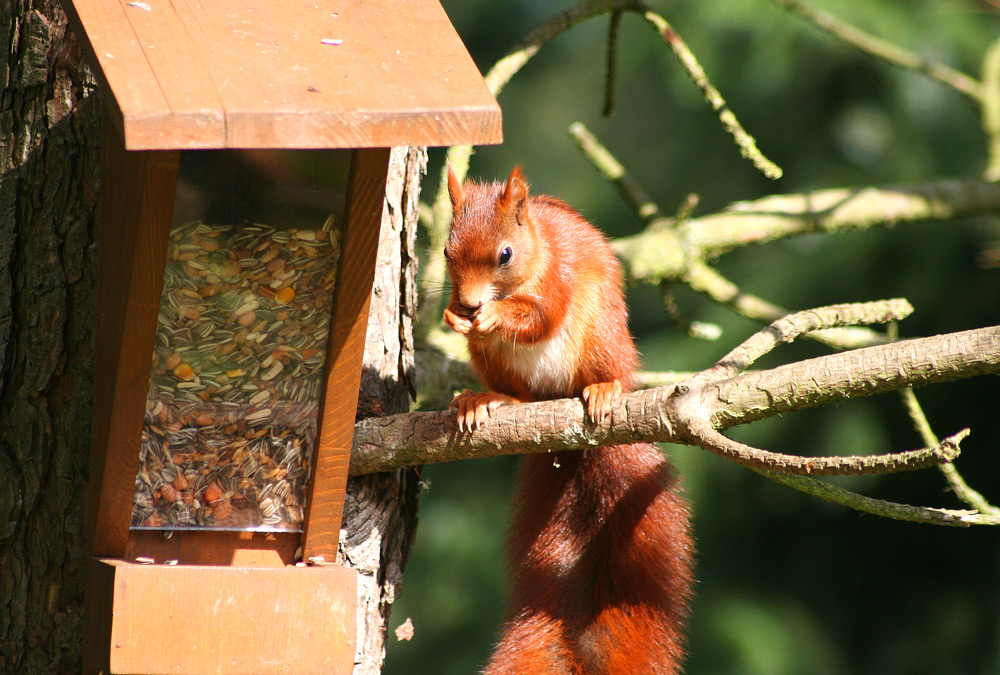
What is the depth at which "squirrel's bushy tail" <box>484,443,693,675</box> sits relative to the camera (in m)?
1.71

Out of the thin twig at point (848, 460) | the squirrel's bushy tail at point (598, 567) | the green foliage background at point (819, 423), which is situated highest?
the thin twig at point (848, 460)

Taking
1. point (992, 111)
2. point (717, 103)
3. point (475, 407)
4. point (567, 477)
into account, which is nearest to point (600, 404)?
point (475, 407)

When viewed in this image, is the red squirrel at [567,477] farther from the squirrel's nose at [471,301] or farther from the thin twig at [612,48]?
the thin twig at [612,48]

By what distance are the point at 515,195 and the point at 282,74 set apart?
31.5 inches

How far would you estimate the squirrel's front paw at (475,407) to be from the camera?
1551 millimetres

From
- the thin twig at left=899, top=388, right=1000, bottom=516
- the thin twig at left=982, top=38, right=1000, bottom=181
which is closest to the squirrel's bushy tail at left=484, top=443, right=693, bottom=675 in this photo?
the thin twig at left=899, top=388, right=1000, bottom=516

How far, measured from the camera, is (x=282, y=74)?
1171mm

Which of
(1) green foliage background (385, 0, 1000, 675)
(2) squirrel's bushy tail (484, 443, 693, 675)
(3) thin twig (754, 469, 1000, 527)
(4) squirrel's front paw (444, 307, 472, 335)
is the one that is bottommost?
(1) green foliage background (385, 0, 1000, 675)

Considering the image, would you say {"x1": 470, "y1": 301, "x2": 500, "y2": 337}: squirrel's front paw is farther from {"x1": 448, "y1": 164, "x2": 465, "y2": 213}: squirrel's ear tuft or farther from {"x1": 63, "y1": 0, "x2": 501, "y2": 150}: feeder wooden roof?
{"x1": 63, "y1": 0, "x2": 501, "y2": 150}: feeder wooden roof

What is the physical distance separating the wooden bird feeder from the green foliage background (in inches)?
87.5

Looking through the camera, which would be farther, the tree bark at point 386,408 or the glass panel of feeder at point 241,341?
the tree bark at point 386,408

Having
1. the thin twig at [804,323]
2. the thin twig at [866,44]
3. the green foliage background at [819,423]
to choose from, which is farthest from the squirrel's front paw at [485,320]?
the green foliage background at [819,423]

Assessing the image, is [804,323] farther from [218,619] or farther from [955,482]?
[218,619]

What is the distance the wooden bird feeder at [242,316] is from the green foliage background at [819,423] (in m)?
2.22
